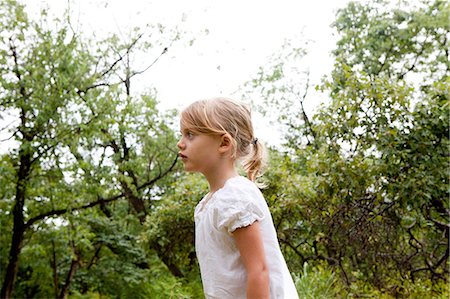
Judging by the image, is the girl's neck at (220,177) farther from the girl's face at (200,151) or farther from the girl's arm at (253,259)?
the girl's arm at (253,259)

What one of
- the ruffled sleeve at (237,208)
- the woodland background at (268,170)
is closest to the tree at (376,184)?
the woodland background at (268,170)

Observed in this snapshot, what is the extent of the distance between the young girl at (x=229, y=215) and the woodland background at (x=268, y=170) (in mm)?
2274

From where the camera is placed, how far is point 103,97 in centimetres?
761

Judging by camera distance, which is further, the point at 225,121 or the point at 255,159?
the point at 255,159

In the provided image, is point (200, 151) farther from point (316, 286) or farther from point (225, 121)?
point (316, 286)

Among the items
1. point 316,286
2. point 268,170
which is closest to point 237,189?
point 316,286

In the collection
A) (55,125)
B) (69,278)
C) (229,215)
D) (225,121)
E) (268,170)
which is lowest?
(229,215)

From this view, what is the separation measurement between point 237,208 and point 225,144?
20 cm

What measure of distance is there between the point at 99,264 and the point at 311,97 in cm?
457

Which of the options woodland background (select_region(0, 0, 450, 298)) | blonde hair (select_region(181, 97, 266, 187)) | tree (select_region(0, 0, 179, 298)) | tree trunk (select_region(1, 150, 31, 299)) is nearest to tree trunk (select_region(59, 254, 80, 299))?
woodland background (select_region(0, 0, 450, 298))

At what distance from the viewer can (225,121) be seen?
1647 millimetres

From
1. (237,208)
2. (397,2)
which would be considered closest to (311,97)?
(397,2)

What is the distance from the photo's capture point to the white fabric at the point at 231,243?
1.53m

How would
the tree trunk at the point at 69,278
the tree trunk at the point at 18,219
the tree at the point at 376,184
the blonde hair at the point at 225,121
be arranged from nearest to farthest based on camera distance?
Answer: the blonde hair at the point at 225,121, the tree at the point at 376,184, the tree trunk at the point at 18,219, the tree trunk at the point at 69,278
